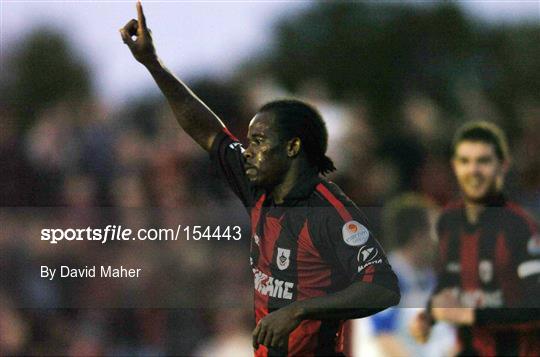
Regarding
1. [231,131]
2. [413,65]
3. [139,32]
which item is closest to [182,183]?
[231,131]

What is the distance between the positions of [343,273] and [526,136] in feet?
2.62

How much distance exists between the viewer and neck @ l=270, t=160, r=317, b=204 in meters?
4.02

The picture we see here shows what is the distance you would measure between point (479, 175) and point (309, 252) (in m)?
0.66

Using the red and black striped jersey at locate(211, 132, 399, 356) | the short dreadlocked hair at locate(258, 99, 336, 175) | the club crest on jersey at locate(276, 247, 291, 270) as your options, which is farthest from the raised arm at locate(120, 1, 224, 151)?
the club crest on jersey at locate(276, 247, 291, 270)

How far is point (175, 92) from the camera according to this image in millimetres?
4062

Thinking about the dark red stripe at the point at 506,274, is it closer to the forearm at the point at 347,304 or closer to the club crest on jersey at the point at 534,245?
the club crest on jersey at the point at 534,245

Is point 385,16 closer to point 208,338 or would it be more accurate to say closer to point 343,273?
point 343,273

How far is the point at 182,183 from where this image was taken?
13.4 feet

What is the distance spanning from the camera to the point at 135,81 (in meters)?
4.09

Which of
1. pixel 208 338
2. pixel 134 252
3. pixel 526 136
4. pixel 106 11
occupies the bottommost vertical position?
pixel 208 338

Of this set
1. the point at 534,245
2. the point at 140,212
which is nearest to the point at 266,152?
the point at 140,212

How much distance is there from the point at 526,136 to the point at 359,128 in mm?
584

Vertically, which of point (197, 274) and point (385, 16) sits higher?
point (385, 16)

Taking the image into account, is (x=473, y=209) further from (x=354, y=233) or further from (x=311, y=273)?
(x=311, y=273)
